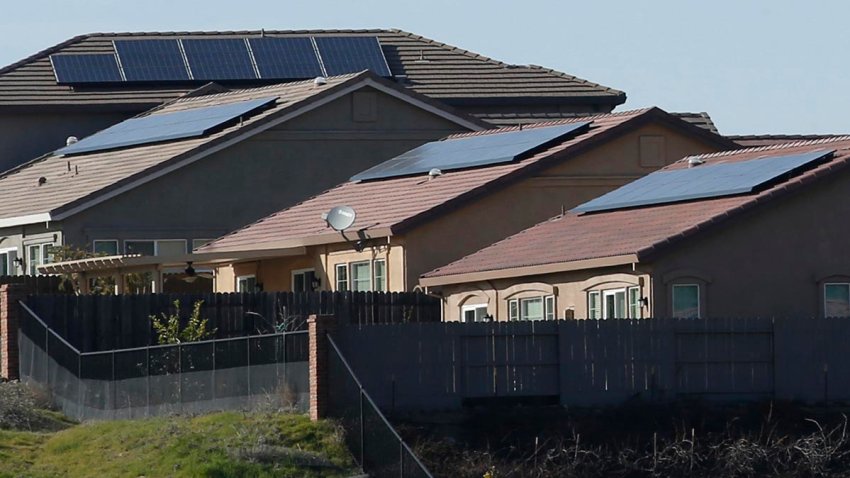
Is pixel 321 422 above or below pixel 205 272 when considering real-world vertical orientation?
below

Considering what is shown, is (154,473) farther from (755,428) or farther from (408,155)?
(408,155)

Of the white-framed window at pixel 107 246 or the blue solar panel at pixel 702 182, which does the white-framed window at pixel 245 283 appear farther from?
the blue solar panel at pixel 702 182

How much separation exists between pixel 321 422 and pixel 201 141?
66.4 ft

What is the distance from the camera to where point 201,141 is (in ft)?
160

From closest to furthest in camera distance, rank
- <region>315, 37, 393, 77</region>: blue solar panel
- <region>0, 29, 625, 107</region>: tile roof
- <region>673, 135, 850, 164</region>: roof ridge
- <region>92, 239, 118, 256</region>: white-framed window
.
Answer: <region>673, 135, 850, 164</region>: roof ridge
<region>92, 239, 118, 256</region>: white-framed window
<region>0, 29, 625, 107</region>: tile roof
<region>315, 37, 393, 77</region>: blue solar panel

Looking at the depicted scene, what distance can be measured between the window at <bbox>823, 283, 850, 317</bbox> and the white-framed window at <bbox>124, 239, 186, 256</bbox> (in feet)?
57.9

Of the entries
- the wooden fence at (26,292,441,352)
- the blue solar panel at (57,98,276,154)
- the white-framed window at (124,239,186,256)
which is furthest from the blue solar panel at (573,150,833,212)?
the blue solar panel at (57,98,276,154)

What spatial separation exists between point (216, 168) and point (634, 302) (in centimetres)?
1615

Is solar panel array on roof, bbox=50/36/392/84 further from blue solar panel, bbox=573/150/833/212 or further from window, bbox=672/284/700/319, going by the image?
window, bbox=672/284/700/319

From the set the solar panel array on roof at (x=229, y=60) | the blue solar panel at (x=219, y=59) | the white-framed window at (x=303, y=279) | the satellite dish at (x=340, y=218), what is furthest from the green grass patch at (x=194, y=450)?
the blue solar panel at (x=219, y=59)

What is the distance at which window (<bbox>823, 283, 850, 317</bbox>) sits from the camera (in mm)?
35312

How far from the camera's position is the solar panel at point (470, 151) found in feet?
143

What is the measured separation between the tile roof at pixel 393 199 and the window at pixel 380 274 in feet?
2.60

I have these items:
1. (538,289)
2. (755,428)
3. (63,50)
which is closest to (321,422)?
(755,428)
